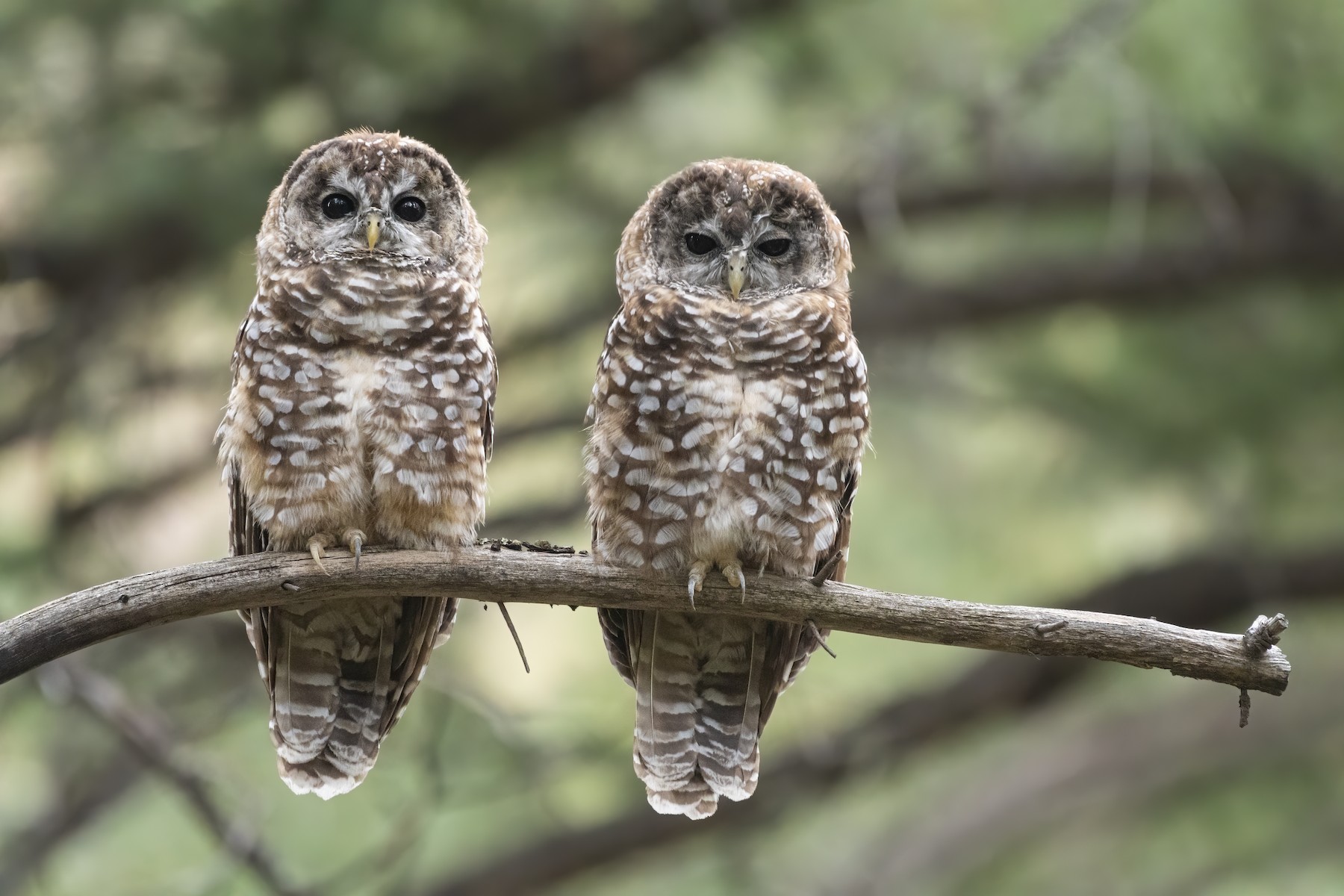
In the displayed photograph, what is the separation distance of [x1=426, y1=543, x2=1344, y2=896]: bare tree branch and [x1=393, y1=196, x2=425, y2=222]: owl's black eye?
3.22 m

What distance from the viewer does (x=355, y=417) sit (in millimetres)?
3340

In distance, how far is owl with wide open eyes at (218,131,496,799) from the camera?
132 inches

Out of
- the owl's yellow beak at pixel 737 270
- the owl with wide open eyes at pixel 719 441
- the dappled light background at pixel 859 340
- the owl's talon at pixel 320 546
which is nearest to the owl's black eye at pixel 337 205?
the owl with wide open eyes at pixel 719 441

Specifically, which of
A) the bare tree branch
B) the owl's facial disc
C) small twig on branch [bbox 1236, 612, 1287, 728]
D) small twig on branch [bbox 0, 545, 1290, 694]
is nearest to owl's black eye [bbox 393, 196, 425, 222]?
the owl's facial disc

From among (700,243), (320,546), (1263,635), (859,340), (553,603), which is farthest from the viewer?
(859,340)

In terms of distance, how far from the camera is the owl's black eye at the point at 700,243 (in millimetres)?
3564

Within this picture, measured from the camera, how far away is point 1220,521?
630 cm

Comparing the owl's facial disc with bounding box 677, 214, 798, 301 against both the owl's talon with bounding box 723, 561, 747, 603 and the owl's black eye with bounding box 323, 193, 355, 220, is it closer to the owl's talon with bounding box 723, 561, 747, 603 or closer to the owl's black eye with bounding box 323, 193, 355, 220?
the owl's talon with bounding box 723, 561, 747, 603

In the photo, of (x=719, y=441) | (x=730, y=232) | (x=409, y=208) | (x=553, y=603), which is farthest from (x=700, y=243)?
(x=553, y=603)

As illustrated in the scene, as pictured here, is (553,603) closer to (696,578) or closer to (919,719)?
(696,578)

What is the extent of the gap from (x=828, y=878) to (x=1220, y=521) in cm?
310

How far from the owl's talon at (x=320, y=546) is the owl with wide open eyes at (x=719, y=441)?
1.78 ft

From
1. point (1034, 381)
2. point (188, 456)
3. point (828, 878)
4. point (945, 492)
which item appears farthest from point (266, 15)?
point (828, 878)

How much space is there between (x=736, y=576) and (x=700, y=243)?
Result: 81cm
